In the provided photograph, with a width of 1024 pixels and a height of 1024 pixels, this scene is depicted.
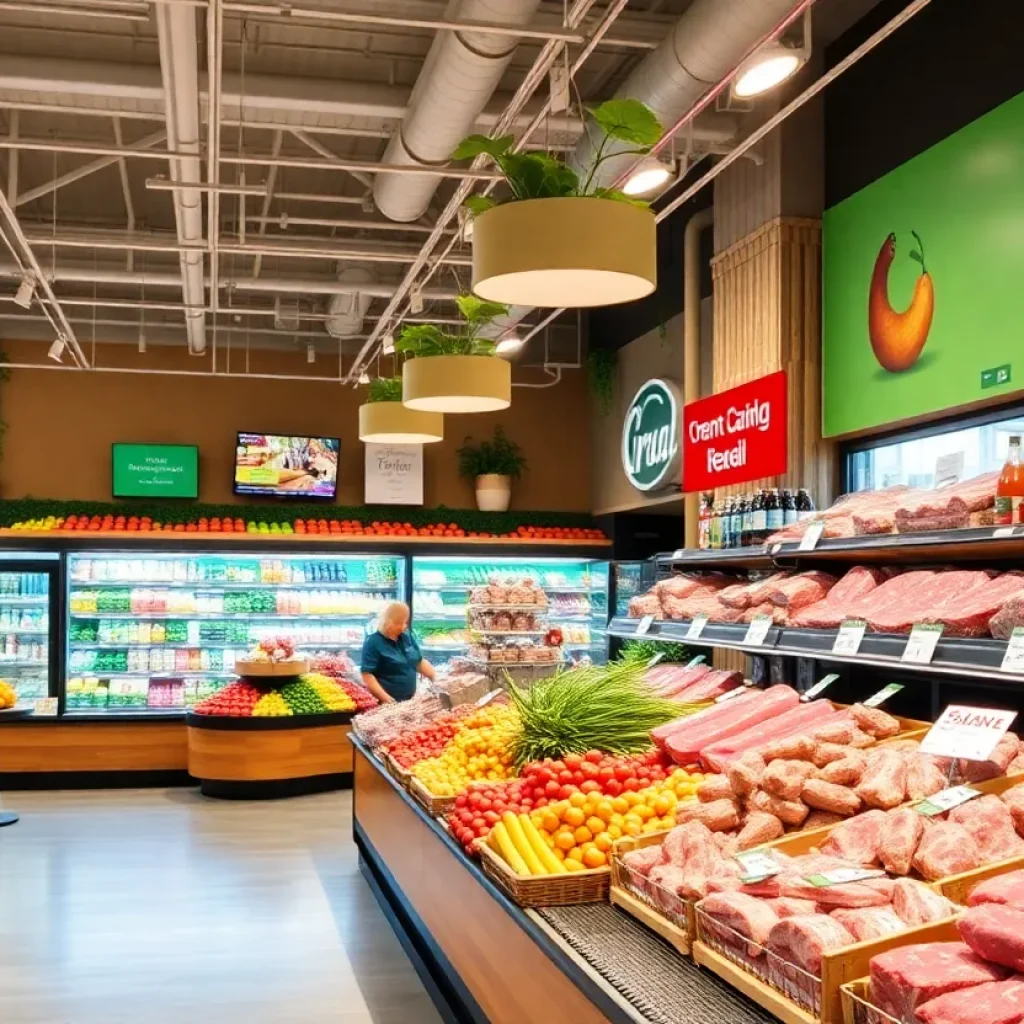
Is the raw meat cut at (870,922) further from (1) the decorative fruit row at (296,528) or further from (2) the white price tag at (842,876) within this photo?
(1) the decorative fruit row at (296,528)

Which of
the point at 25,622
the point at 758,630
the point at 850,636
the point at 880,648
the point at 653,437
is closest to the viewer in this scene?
the point at 880,648

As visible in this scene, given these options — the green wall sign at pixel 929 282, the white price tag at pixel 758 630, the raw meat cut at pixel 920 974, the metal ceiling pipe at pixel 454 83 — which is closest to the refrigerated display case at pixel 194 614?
the metal ceiling pipe at pixel 454 83

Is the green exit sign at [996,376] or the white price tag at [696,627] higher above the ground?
the green exit sign at [996,376]

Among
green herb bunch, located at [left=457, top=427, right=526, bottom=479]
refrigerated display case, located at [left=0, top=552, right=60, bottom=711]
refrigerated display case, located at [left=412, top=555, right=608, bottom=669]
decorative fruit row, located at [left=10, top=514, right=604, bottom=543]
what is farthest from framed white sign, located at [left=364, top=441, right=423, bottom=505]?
refrigerated display case, located at [left=0, top=552, right=60, bottom=711]

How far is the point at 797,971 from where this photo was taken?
2.04 metres

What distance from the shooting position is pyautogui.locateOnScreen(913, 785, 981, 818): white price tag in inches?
105

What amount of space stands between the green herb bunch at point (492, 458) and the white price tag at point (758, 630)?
27.3 ft

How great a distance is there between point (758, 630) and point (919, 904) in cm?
184

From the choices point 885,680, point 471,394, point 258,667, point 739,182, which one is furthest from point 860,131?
point 258,667

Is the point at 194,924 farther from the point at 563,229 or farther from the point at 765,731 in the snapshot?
the point at 563,229

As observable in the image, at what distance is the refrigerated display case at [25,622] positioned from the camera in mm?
10125

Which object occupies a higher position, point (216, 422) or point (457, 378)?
point (216, 422)

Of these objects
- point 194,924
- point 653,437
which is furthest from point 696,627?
point 653,437

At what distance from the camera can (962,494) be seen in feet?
11.3
